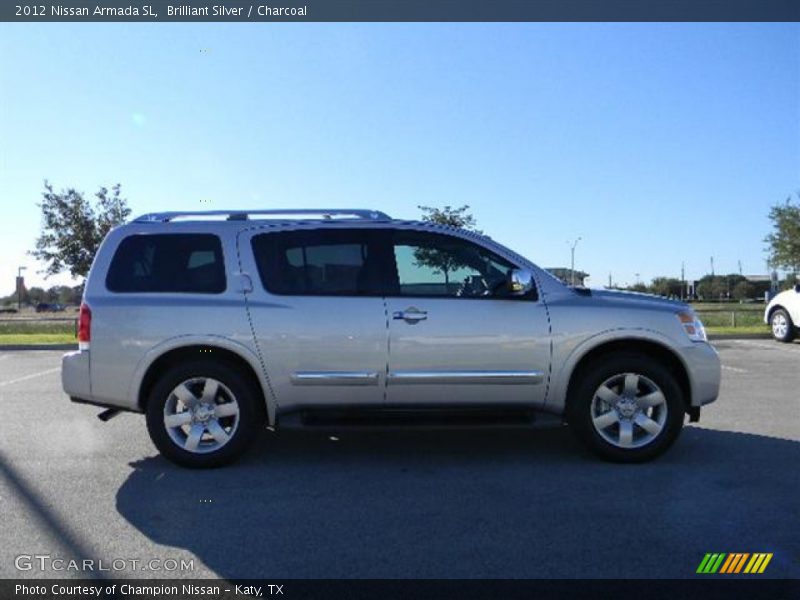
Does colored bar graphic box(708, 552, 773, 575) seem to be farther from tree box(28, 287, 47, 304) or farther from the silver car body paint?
tree box(28, 287, 47, 304)

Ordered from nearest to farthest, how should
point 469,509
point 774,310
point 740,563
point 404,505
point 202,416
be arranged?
point 740,563, point 469,509, point 404,505, point 202,416, point 774,310

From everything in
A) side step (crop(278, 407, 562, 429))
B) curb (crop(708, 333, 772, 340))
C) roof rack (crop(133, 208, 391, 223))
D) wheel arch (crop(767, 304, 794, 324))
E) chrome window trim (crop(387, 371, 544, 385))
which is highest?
roof rack (crop(133, 208, 391, 223))

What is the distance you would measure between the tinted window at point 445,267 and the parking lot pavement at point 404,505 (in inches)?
52.5

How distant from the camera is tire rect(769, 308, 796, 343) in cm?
1495

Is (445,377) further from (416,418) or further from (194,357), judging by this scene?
(194,357)

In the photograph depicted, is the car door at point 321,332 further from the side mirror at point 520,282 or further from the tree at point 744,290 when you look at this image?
the tree at point 744,290

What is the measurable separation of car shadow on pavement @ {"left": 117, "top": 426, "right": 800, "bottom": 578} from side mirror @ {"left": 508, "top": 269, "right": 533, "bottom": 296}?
1321 millimetres

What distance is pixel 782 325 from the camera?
15.2 metres

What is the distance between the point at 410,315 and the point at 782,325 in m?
13.4

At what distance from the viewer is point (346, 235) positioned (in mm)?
5238

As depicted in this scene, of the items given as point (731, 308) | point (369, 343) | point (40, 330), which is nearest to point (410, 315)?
point (369, 343)

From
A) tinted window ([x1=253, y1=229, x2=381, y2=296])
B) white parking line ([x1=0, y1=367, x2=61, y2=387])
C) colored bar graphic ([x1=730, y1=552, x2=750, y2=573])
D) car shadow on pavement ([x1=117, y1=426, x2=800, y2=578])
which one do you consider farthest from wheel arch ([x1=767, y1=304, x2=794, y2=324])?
white parking line ([x1=0, y1=367, x2=61, y2=387])

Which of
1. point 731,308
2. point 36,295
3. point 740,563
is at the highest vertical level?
point 36,295

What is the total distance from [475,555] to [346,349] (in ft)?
6.51
